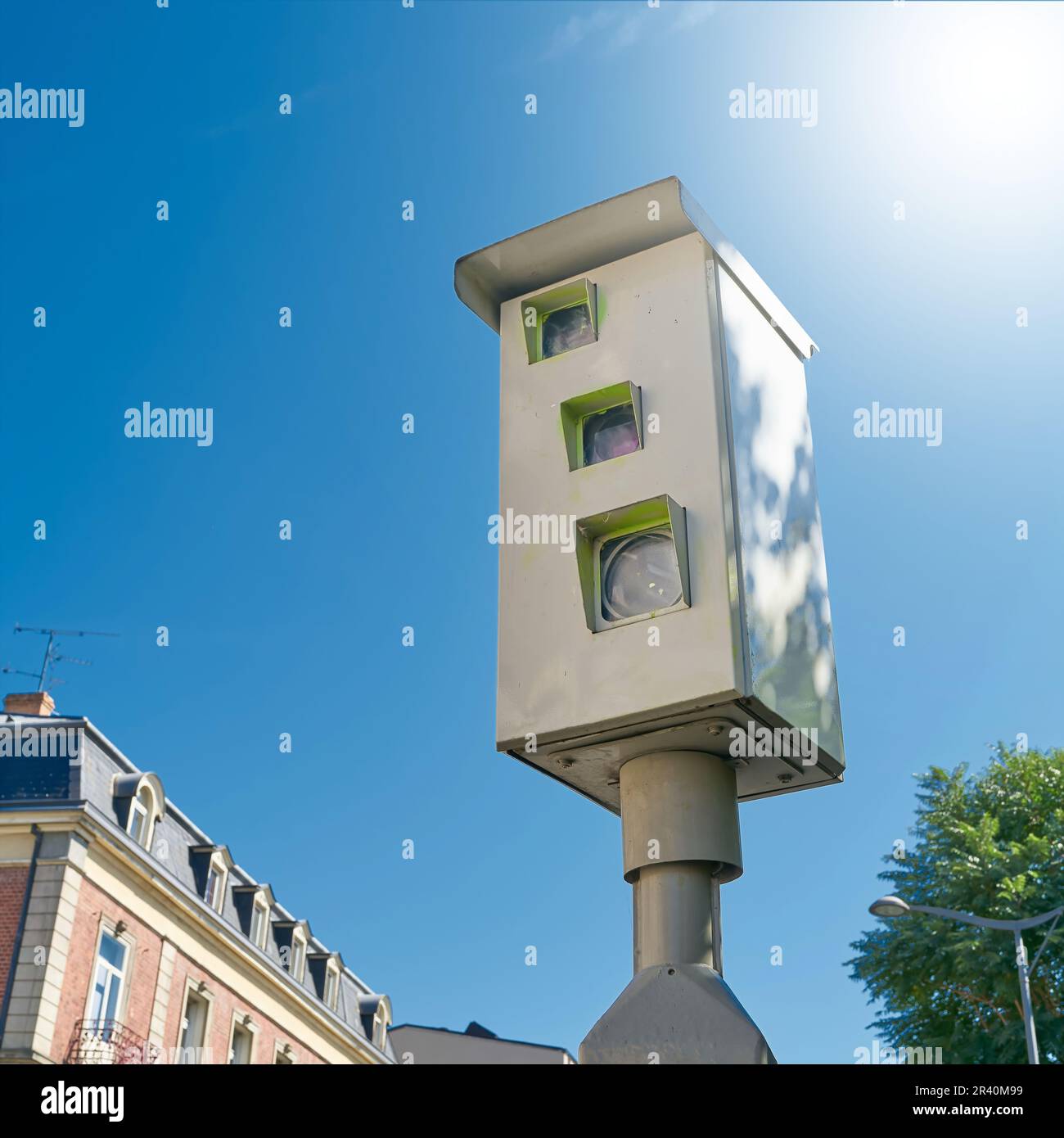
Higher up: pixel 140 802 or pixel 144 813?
pixel 140 802

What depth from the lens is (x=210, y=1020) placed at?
79.6ft

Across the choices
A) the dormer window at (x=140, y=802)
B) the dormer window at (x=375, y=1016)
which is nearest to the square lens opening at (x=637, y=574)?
the dormer window at (x=140, y=802)

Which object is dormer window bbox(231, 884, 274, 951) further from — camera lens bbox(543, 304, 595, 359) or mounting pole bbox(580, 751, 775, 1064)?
mounting pole bbox(580, 751, 775, 1064)

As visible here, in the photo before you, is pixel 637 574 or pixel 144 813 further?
pixel 144 813

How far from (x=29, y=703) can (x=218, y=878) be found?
5.41 metres

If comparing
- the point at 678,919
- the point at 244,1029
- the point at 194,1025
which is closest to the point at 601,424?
the point at 678,919

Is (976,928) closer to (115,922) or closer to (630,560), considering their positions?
(115,922)

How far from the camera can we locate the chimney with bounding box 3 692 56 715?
25.0 m

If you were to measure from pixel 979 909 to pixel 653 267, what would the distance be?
65.0 feet

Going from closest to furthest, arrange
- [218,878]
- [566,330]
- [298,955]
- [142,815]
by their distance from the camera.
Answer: [566,330] → [142,815] → [218,878] → [298,955]
